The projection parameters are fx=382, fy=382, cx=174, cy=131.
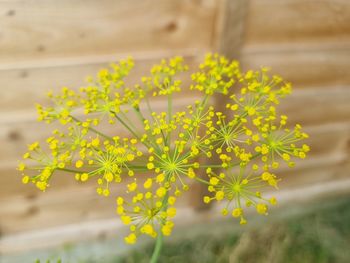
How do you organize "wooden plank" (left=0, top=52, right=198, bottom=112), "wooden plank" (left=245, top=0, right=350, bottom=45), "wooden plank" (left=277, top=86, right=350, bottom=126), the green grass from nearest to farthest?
1. "wooden plank" (left=0, top=52, right=198, bottom=112)
2. "wooden plank" (left=245, top=0, right=350, bottom=45)
3. "wooden plank" (left=277, top=86, right=350, bottom=126)
4. the green grass

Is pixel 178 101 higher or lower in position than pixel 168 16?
lower

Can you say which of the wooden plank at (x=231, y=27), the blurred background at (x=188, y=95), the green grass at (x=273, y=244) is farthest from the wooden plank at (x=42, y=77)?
the green grass at (x=273, y=244)

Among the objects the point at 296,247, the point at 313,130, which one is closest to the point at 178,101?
the point at 313,130

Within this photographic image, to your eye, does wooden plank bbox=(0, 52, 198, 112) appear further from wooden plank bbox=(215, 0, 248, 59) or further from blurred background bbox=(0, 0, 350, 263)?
wooden plank bbox=(215, 0, 248, 59)

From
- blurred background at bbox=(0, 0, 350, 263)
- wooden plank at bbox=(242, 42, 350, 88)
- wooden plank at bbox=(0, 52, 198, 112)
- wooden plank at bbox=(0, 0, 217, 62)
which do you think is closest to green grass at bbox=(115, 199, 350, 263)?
blurred background at bbox=(0, 0, 350, 263)

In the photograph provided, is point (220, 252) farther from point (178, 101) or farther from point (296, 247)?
point (178, 101)

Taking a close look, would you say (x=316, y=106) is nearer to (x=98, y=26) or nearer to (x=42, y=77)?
(x=98, y=26)

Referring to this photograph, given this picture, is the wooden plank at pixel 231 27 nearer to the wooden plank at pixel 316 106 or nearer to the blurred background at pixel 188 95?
the blurred background at pixel 188 95
